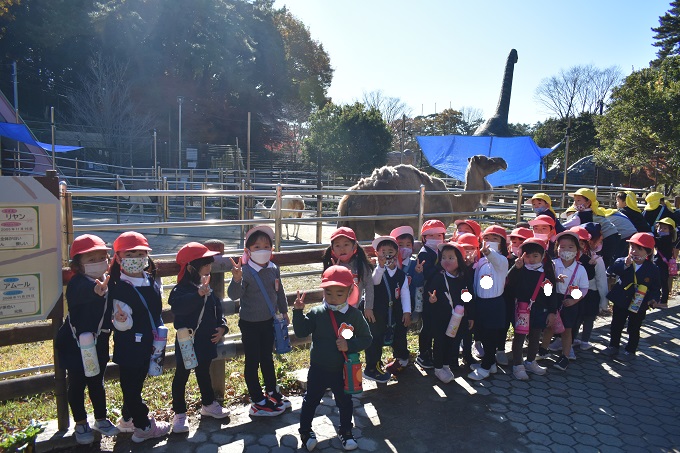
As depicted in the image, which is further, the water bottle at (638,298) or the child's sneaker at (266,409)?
the water bottle at (638,298)

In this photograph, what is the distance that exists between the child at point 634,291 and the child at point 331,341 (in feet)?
11.3

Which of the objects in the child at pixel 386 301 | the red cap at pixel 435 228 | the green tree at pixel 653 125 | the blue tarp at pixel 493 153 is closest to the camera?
the child at pixel 386 301

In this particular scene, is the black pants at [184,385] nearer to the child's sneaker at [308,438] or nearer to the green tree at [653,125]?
the child's sneaker at [308,438]

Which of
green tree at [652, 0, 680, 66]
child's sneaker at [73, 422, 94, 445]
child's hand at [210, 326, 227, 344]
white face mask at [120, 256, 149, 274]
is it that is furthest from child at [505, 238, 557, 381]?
green tree at [652, 0, 680, 66]

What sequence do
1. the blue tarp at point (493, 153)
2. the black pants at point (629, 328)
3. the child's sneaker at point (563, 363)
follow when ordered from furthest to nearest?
the blue tarp at point (493, 153), the black pants at point (629, 328), the child's sneaker at point (563, 363)

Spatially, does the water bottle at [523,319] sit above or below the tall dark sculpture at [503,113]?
below

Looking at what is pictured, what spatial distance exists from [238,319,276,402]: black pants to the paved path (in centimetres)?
24

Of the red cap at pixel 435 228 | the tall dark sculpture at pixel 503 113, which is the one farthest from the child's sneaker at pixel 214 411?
the tall dark sculpture at pixel 503 113

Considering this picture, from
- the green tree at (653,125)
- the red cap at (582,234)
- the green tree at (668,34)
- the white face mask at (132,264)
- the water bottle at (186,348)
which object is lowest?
the water bottle at (186,348)

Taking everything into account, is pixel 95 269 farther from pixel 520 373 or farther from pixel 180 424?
pixel 520 373

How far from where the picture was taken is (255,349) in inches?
145

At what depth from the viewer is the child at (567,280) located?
186 inches

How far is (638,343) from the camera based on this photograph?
5574 mm

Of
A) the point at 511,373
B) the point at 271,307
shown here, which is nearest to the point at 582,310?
the point at 511,373
